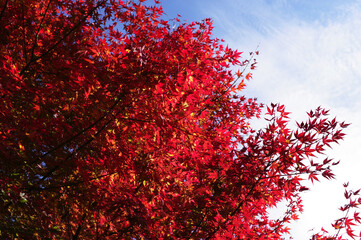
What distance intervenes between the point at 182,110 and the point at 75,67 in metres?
1.43

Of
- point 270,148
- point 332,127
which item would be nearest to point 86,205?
point 270,148

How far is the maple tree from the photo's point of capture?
135 inches

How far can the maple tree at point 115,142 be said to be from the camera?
343 cm

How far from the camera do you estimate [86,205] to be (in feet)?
13.4

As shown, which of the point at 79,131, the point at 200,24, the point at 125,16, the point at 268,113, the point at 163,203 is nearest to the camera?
the point at 79,131

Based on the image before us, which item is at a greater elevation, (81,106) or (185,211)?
(81,106)

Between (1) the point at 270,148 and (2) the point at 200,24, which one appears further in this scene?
(2) the point at 200,24

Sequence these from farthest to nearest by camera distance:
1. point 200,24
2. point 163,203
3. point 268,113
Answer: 1. point 200,24
2. point 268,113
3. point 163,203

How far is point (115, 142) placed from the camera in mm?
3836

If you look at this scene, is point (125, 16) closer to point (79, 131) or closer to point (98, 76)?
point (98, 76)

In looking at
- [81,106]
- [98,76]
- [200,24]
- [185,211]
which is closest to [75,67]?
[98,76]

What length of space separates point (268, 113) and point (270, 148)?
0.59 meters

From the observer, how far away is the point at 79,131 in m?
3.71

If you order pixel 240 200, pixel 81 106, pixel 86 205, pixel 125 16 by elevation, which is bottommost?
pixel 86 205
